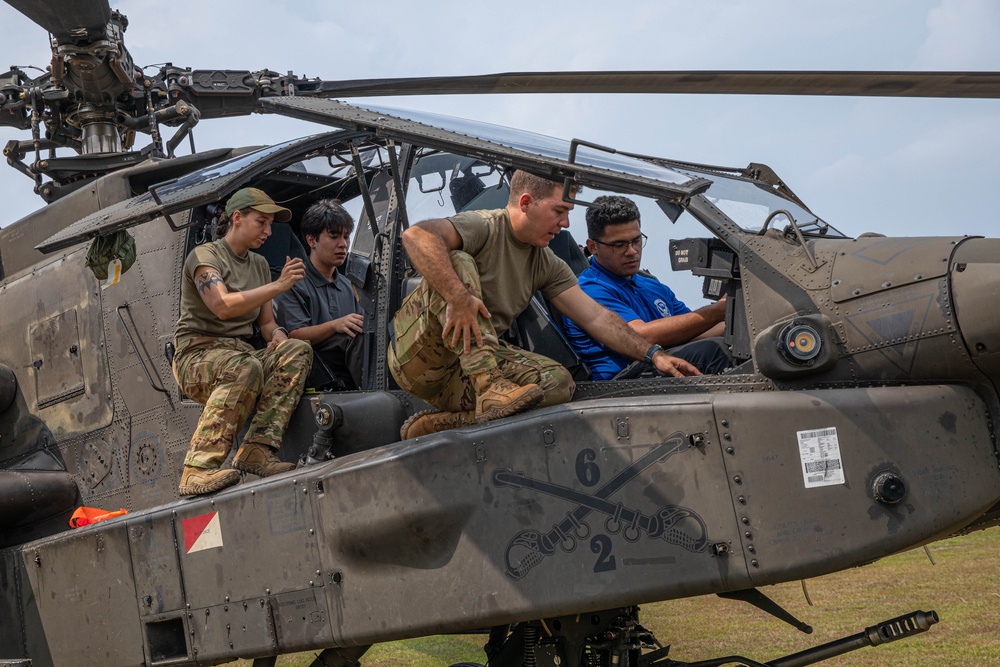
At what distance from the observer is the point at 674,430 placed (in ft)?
11.9

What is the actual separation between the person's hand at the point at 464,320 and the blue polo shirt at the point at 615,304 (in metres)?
0.64

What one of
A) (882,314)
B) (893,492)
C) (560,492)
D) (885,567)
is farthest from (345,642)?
(885,567)

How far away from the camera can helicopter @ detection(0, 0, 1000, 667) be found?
3496 mm

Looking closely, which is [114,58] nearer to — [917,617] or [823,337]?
[823,337]

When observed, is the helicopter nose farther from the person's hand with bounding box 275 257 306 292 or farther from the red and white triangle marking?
the red and white triangle marking

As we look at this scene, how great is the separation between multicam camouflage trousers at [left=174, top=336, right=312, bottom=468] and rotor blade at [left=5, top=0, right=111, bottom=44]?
2846mm

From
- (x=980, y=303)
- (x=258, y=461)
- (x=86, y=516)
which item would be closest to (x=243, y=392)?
(x=258, y=461)

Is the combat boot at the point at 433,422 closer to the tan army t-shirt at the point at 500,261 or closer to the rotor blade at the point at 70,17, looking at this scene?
the tan army t-shirt at the point at 500,261

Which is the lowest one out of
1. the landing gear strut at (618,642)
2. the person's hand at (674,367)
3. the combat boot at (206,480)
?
the landing gear strut at (618,642)

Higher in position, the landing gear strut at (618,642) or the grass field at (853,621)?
the landing gear strut at (618,642)

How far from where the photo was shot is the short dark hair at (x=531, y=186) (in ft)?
13.6

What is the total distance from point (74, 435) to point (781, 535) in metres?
4.10

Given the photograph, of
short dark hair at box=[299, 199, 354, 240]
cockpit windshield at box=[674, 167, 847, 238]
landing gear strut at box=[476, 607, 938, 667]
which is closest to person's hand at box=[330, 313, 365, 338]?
short dark hair at box=[299, 199, 354, 240]

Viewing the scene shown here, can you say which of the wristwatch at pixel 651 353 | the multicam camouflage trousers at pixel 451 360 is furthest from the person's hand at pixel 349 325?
the wristwatch at pixel 651 353
